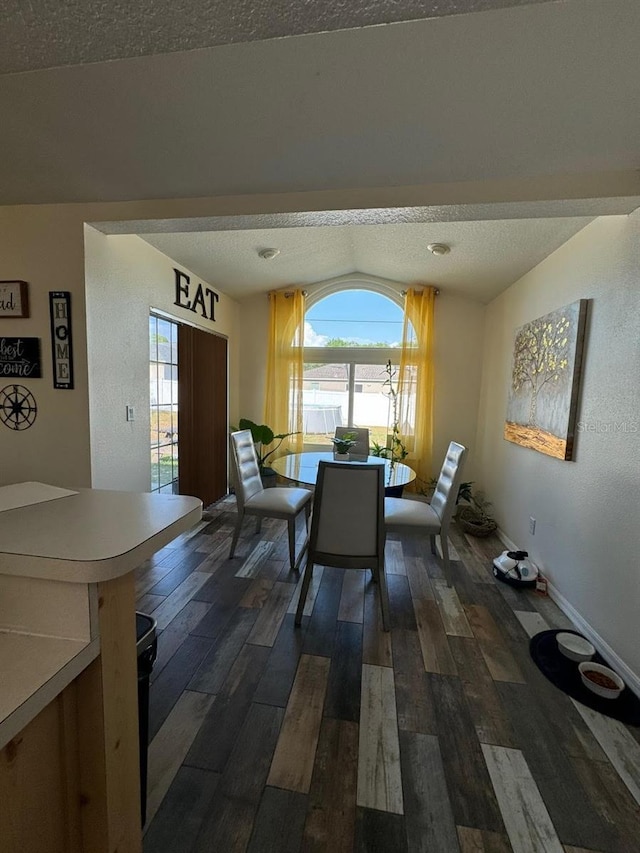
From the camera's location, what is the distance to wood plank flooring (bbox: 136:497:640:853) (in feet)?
3.71

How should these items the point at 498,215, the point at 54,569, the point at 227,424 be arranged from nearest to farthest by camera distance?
the point at 54,569 → the point at 498,215 → the point at 227,424

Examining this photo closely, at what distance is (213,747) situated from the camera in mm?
1368

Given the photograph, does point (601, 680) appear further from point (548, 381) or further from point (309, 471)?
point (309, 471)

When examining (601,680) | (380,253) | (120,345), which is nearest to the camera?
(601,680)

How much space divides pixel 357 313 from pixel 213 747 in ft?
14.0

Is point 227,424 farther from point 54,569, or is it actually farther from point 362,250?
point 54,569

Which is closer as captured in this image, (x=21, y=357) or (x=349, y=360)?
(x=21, y=357)

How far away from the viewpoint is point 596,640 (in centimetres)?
196

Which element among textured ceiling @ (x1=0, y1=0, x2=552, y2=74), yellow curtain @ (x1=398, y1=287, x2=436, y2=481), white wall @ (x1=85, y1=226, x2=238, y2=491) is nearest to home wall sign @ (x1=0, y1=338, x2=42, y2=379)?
white wall @ (x1=85, y1=226, x2=238, y2=491)

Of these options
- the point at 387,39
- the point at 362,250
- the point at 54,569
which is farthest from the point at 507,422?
the point at 54,569

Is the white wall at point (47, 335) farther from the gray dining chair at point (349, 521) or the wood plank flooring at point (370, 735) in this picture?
the gray dining chair at point (349, 521)

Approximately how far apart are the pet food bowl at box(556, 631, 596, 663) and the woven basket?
1.50m

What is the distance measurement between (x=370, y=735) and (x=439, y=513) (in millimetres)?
1481

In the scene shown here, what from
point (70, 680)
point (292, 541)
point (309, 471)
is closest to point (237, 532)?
point (292, 541)
